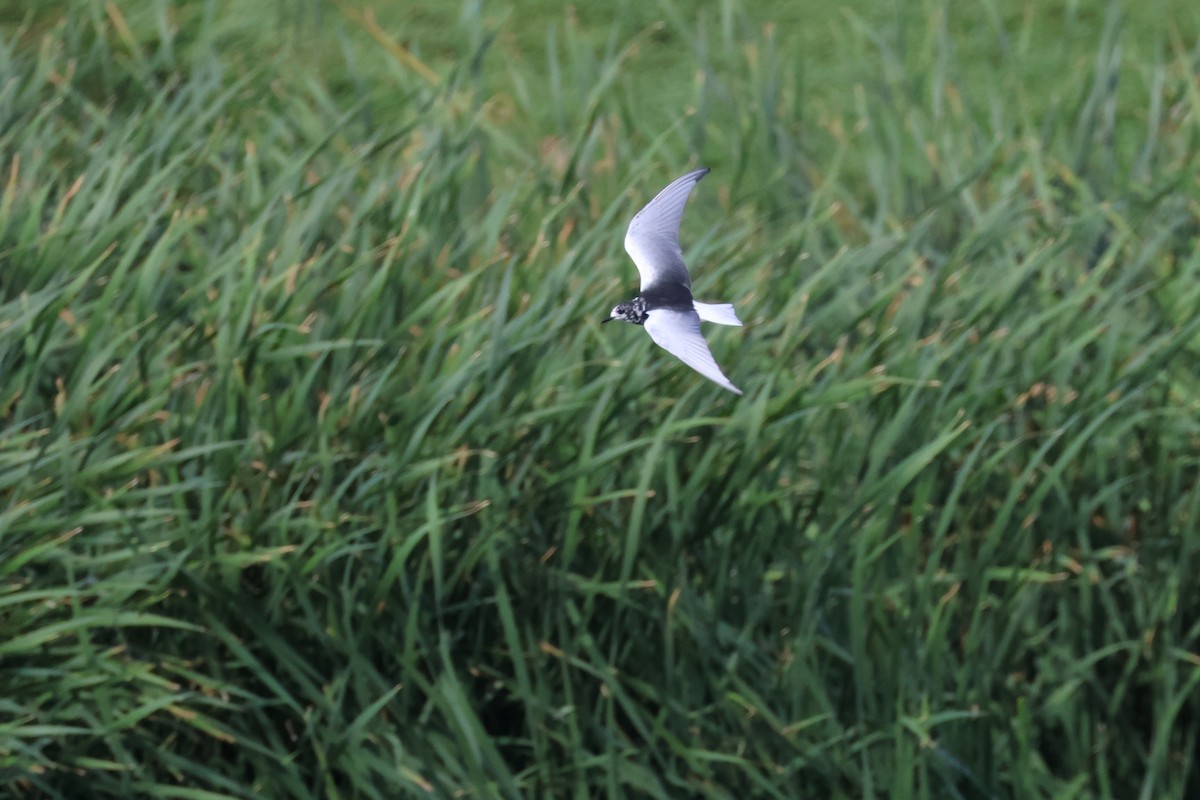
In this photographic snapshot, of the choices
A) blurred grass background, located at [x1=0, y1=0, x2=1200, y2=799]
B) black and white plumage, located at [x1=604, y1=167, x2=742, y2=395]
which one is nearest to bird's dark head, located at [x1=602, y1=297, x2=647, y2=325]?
black and white plumage, located at [x1=604, y1=167, x2=742, y2=395]

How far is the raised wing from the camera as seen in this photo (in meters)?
1.00

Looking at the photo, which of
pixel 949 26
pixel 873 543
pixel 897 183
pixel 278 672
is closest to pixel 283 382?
pixel 278 672

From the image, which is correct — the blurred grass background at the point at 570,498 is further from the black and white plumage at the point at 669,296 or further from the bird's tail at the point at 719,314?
the bird's tail at the point at 719,314

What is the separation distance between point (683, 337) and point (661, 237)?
0.55 feet

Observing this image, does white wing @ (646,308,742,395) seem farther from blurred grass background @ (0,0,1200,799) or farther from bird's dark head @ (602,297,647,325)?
blurred grass background @ (0,0,1200,799)

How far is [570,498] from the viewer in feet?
7.45

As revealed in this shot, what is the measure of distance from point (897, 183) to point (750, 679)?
45.1 inches

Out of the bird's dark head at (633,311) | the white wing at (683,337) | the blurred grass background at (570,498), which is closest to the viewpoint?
the white wing at (683,337)

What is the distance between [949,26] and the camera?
3.76 meters

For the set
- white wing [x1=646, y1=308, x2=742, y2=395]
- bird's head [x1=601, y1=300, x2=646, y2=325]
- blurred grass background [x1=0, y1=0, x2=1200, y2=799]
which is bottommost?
blurred grass background [x1=0, y1=0, x2=1200, y2=799]

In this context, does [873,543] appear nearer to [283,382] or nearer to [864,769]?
[864,769]

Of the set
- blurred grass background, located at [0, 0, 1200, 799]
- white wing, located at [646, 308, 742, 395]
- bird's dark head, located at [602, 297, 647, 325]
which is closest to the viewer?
white wing, located at [646, 308, 742, 395]

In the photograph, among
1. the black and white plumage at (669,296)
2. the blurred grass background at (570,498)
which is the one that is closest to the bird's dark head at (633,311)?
the black and white plumage at (669,296)

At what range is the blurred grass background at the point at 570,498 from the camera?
83.0 inches
